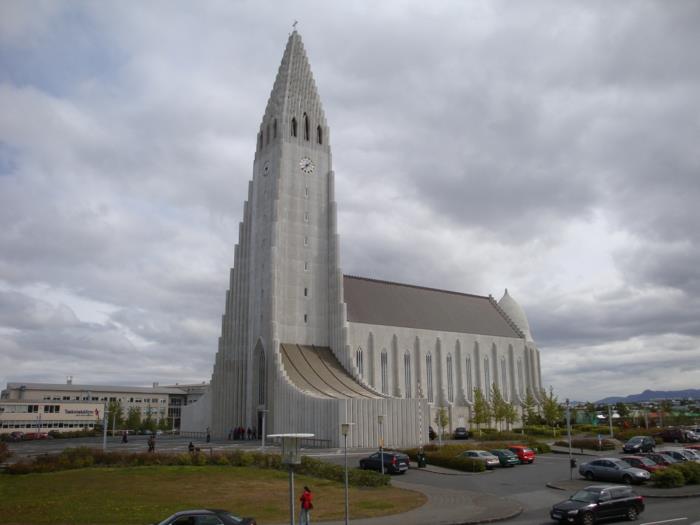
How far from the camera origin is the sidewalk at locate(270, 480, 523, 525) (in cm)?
2191

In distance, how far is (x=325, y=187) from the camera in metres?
72.9

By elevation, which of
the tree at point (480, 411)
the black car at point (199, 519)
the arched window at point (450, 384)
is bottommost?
the black car at point (199, 519)

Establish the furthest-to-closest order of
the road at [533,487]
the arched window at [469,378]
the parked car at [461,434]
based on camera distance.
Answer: the arched window at [469,378] < the parked car at [461,434] < the road at [533,487]

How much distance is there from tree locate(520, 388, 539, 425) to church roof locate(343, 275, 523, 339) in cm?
956

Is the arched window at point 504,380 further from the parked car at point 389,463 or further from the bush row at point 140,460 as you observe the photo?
the bush row at point 140,460

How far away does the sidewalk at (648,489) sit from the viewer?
27.5m

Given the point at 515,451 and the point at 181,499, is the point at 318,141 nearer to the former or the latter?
the point at 515,451

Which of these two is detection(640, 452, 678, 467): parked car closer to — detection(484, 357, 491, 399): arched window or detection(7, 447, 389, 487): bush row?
detection(7, 447, 389, 487): bush row

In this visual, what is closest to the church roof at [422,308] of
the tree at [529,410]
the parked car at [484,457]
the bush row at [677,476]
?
the tree at [529,410]

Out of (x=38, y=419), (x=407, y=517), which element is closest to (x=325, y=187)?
(x=407, y=517)

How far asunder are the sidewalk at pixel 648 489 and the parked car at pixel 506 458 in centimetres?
705

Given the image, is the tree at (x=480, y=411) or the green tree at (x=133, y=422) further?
the green tree at (x=133, y=422)

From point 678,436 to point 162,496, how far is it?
49511 millimetres

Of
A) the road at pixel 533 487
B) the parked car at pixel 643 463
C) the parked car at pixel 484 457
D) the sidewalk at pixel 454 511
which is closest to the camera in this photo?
the sidewalk at pixel 454 511
